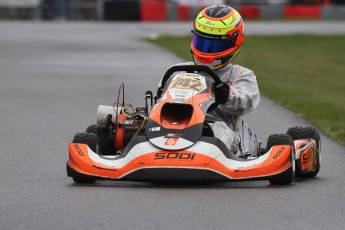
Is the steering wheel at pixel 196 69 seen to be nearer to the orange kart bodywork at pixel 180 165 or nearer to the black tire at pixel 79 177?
the orange kart bodywork at pixel 180 165

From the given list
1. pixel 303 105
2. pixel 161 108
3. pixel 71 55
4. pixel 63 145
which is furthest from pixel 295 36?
pixel 161 108

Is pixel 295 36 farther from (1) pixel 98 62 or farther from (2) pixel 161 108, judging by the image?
(2) pixel 161 108

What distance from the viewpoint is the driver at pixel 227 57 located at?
8.59 m

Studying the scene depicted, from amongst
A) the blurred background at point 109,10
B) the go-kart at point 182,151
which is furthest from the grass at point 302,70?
the blurred background at point 109,10

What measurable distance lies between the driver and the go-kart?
26cm

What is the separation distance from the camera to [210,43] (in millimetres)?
8852

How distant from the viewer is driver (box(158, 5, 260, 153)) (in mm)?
8594

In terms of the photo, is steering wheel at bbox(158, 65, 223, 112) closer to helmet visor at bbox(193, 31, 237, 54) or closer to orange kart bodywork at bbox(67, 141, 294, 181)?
helmet visor at bbox(193, 31, 237, 54)

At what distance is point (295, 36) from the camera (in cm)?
3088

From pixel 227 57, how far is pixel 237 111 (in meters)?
0.55

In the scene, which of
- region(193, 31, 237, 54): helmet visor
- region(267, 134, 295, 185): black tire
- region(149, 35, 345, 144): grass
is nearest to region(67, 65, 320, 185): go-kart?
region(267, 134, 295, 185): black tire

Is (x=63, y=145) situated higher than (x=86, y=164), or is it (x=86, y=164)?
(x=86, y=164)

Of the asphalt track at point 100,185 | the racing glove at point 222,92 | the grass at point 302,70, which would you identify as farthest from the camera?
the grass at point 302,70

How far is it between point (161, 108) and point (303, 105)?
7124 millimetres
